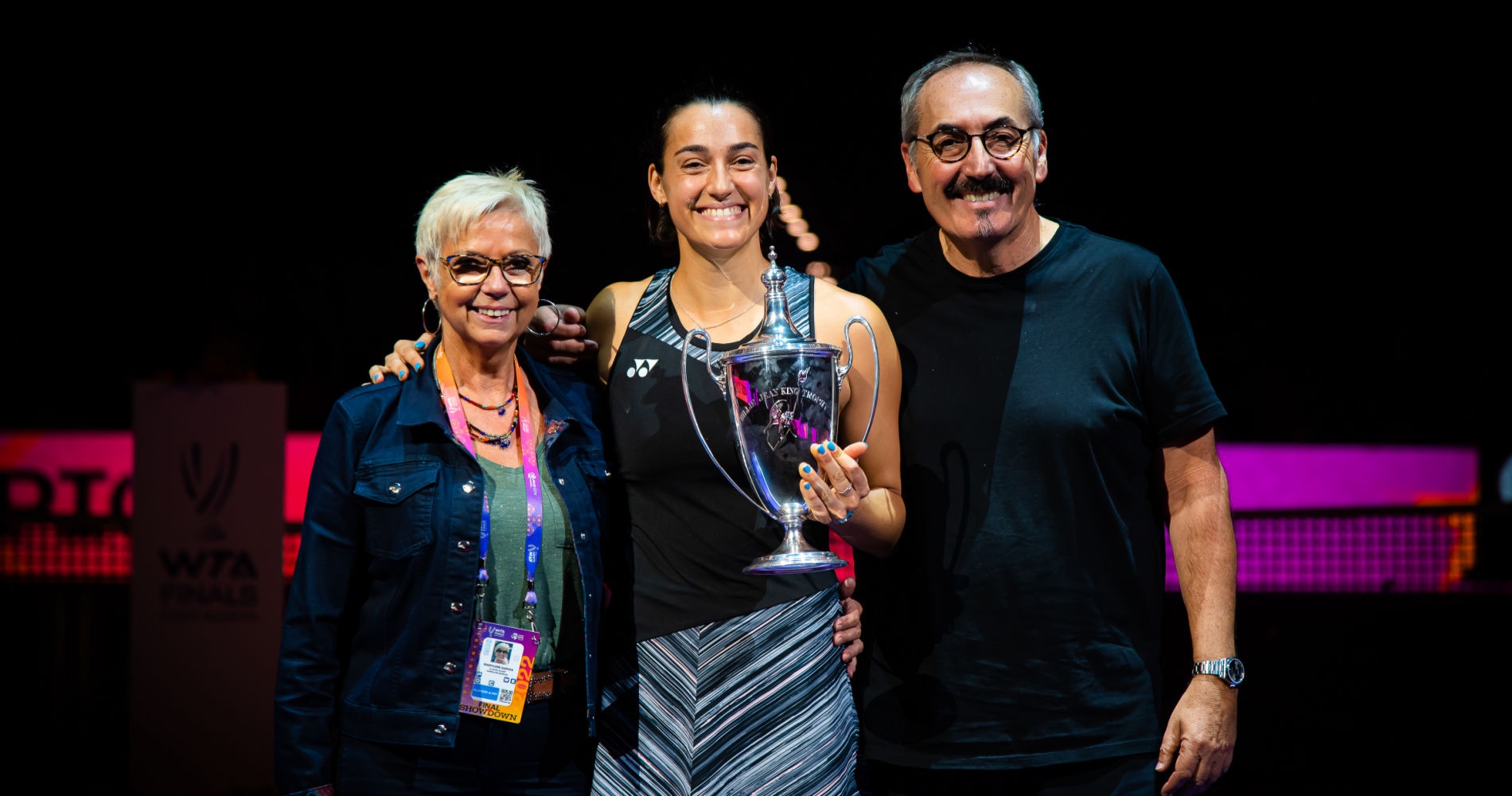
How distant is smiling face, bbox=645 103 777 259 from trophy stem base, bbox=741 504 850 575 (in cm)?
51

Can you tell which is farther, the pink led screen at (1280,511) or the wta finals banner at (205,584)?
the pink led screen at (1280,511)

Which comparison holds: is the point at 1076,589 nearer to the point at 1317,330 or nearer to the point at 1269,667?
the point at 1269,667

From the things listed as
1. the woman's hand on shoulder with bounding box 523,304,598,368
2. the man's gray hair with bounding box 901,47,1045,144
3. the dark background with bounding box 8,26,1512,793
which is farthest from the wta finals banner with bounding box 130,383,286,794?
the man's gray hair with bounding box 901,47,1045,144

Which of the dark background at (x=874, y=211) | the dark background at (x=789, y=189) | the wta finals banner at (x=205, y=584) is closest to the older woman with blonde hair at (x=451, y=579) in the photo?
the wta finals banner at (x=205, y=584)

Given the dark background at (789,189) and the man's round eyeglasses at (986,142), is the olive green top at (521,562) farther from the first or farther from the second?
the dark background at (789,189)

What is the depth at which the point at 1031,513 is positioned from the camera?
6.66 feet

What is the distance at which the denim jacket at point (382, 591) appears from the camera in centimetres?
182

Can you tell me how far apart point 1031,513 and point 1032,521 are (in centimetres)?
1

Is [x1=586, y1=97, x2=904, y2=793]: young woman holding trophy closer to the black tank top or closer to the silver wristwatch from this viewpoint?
the black tank top

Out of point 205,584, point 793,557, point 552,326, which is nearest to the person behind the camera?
point 793,557

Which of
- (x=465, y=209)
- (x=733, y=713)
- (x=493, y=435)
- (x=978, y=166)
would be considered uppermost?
(x=978, y=166)

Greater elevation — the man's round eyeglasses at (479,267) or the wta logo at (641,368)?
the man's round eyeglasses at (479,267)

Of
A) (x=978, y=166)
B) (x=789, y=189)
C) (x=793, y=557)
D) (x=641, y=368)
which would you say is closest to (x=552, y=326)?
(x=641, y=368)

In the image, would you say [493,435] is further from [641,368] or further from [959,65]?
[959,65]
